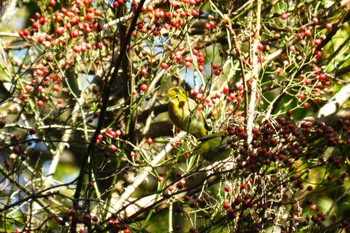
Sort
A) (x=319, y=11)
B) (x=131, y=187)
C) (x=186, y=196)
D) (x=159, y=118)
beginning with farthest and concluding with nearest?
(x=159, y=118) → (x=319, y=11) → (x=131, y=187) → (x=186, y=196)

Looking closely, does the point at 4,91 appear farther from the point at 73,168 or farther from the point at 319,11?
the point at 319,11

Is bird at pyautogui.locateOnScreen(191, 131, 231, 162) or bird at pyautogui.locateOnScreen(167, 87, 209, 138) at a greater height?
bird at pyautogui.locateOnScreen(167, 87, 209, 138)

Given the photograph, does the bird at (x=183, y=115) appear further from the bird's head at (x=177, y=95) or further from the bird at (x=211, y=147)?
the bird at (x=211, y=147)

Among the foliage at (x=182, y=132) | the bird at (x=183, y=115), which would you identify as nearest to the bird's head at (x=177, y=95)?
the bird at (x=183, y=115)

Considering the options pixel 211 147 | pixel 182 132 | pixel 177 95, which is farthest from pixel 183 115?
pixel 211 147

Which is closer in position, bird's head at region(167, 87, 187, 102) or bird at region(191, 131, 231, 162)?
bird at region(191, 131, 231, 162)

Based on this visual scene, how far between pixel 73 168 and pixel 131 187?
1.71m

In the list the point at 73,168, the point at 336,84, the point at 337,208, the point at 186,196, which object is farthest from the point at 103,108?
the point at 73,168

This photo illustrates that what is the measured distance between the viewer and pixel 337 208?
183 inches

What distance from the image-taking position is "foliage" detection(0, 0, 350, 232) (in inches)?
133

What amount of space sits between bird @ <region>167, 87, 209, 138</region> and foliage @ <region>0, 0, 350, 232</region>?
61 millimetres

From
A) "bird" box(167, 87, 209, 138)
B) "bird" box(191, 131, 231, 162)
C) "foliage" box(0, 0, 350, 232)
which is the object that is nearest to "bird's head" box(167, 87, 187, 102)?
"bird" box(167, 87, 209, 138)

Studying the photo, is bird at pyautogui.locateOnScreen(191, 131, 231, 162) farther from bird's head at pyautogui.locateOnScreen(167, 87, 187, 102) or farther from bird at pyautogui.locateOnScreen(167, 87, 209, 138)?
bird's head at pyautogui.locateOnScreen(167, 87, 187, 102)

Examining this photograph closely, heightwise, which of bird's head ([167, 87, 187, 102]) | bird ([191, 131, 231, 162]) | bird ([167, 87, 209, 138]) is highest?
bird's head ([167, 87, 187, 102])
